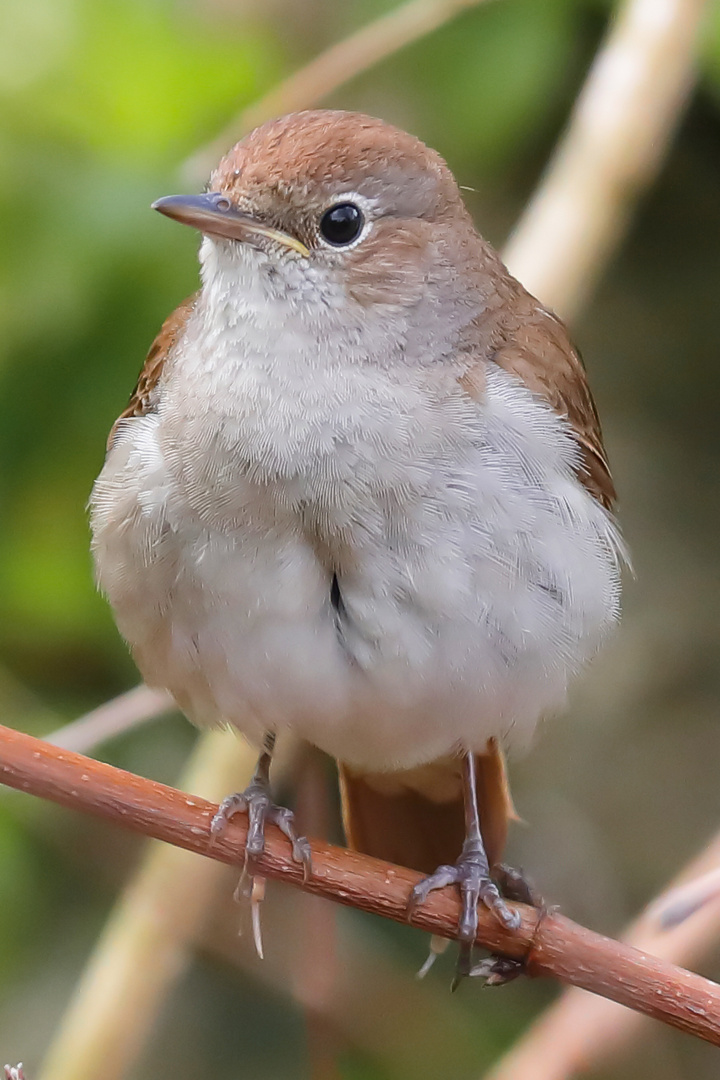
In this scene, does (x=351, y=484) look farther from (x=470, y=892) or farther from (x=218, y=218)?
(x=470, y=892)

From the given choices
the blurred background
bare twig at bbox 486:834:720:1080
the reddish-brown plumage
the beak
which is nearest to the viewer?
the beak

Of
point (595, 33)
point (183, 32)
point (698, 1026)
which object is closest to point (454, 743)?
point (698, 1026)

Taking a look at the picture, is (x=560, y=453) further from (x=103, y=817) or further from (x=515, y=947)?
(x=103, y=817)

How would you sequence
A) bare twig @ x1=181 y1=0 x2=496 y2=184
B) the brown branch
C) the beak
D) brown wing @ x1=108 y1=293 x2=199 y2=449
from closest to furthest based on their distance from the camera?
1. the brown branch
2. the beak
3. brown wing @ x1=108 y1=293 x2=199 y2=449
4. bare twig @ x1=181 y1=0 x2=496 y2=184

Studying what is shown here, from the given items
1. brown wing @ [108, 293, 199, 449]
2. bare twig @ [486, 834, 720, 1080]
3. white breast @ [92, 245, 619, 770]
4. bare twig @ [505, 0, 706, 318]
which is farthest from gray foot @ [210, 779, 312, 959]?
bare twig @ [505, 0, 706, 318]

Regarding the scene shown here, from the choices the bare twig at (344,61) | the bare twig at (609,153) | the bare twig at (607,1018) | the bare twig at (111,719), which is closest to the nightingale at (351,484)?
the bare twig at (607,1018)

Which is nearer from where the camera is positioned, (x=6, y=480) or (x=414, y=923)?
(x=414, y=923)

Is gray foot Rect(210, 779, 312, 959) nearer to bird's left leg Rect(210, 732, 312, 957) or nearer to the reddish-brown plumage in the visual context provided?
bird's left leg Rect(210, 732, 312, 957)
